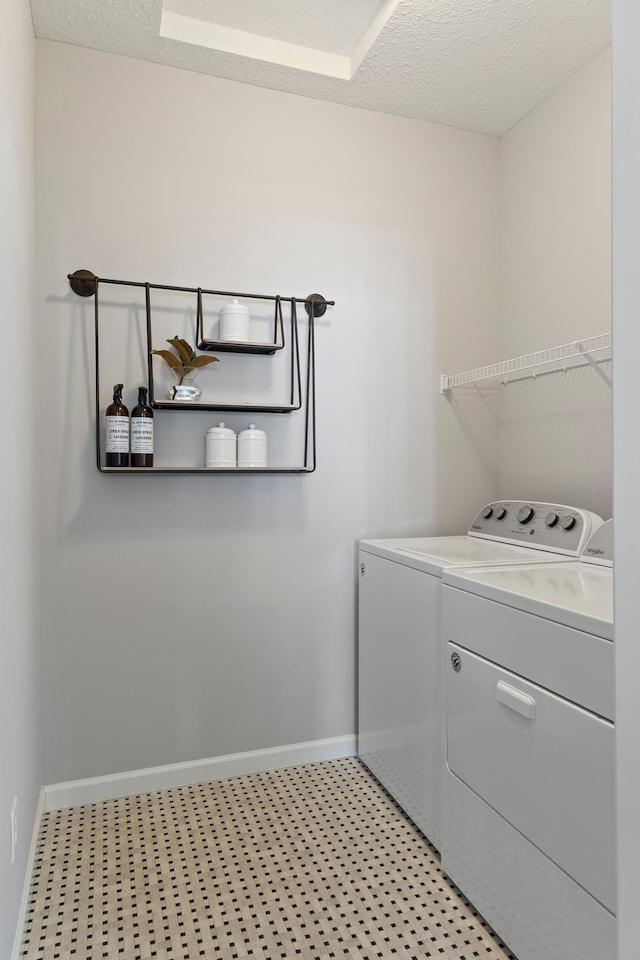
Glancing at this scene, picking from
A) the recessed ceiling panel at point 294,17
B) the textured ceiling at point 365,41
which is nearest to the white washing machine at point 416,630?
the textured ceiling at point 365,41

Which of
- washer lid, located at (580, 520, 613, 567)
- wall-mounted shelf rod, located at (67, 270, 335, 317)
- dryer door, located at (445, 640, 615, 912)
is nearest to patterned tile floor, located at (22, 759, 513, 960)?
dryer door, located at (445, 640, 615, 912)

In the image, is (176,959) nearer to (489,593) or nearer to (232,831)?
(232,831)

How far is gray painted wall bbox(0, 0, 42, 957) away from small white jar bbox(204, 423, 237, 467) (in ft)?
1.78

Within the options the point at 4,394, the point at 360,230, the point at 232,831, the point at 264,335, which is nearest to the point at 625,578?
the point at 4,394

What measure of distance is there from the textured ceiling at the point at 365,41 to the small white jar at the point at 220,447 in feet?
4.10

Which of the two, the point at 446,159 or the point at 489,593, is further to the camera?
the point at 446,159

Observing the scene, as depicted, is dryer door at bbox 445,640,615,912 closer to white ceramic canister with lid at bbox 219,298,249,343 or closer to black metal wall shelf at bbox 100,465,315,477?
black metal wall shelf at bbox 100,465,315,477

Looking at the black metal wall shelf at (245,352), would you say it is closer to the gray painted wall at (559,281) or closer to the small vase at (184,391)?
the small vase at (184,391)

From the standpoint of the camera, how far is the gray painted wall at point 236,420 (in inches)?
→ 77.2

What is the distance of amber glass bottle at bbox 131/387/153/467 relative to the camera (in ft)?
6.30

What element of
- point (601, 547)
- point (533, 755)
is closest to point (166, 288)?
point (601, 547)

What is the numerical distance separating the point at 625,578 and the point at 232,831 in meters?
1.68

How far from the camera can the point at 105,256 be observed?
6.53 ft

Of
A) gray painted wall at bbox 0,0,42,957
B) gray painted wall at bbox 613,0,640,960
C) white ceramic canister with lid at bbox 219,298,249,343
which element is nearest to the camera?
gray painted wall at bbox 613,0,640,960
